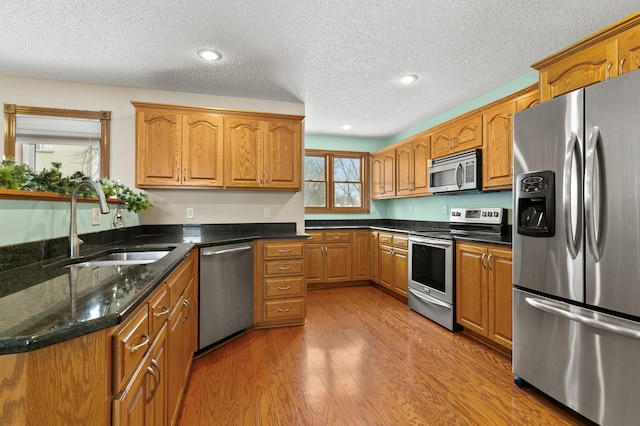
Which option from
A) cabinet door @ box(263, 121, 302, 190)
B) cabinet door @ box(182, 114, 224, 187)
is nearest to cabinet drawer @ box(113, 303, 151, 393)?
cabinet door @ box(182, 114, 224, 187)

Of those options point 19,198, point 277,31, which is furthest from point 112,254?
point 277,31

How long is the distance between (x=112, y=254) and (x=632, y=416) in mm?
2991

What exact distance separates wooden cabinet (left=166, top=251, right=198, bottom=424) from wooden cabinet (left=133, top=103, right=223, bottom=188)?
3.60 ft

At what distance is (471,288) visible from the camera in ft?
8.98

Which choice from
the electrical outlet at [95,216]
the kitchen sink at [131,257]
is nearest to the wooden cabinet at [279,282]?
the kitchen sink at [131,257]

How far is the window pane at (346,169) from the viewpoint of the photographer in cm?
527

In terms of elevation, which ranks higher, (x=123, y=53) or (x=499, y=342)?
(x=123, y=53)

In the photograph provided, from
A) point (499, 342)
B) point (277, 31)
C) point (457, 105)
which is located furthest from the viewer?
point (457, 105)

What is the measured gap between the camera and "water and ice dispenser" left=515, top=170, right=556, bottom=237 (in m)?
1.80

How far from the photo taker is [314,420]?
169 centimetres

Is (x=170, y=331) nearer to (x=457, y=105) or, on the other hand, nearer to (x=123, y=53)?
(x=123, y=53)

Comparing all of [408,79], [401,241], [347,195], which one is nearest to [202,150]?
[408,79]

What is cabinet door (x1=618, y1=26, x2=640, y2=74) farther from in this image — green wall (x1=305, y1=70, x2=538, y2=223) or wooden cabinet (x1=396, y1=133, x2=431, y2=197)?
wooden cabinet (x1=396, y1=133, x2=431, y2=197)

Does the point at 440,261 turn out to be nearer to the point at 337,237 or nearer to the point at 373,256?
the point at 373,256
